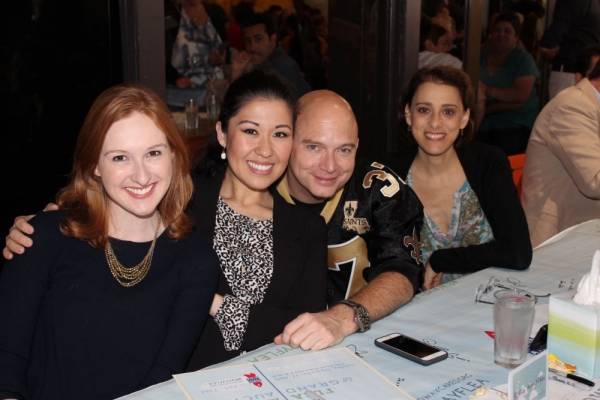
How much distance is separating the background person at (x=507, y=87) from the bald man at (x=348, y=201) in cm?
356

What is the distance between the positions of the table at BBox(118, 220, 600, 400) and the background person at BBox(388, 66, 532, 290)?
14.4 inches

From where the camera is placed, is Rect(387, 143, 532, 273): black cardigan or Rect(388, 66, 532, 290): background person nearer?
Rect(387, 143, 532, 273): black cardigan

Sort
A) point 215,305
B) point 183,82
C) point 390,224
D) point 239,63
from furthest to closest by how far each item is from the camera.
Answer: point 239,63, point 183,82, point 390,224, point 215,305

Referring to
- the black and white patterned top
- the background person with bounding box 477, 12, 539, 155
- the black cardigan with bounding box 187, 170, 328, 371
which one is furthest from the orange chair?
the black and white patterned top

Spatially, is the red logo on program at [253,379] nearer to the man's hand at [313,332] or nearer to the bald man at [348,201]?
the man's hand at [313,332]

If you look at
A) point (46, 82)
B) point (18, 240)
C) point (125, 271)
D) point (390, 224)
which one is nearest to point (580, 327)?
point (390, 224)

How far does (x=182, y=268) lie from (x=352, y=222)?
78 cm

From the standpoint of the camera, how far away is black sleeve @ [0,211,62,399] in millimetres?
1604

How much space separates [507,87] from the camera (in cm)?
584

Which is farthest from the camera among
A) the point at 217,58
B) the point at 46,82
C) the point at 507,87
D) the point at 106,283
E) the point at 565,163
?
the point at 507,87

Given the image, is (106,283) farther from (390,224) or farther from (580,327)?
(580,327)

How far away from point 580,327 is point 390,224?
0.90 m

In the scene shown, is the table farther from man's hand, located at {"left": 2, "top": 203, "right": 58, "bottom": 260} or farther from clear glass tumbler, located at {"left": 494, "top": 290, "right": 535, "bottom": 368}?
man's hand, located at {"left": 2, "top": 203, "right": 58, "bottom": 260}

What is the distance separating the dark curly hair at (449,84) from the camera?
2.81m
